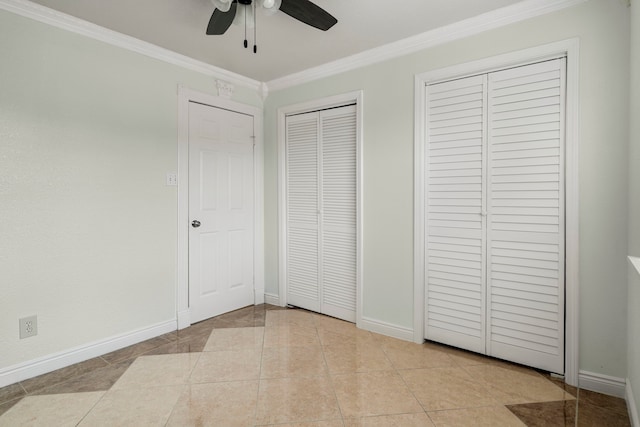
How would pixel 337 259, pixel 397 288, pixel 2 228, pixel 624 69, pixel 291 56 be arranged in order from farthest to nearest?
pixel 337 259, pixel 291 56, pixel 397 288, pixel 2 228, pixel 624 69

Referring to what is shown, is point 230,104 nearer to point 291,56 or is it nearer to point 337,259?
point 291,56

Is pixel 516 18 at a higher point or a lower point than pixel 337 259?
higher

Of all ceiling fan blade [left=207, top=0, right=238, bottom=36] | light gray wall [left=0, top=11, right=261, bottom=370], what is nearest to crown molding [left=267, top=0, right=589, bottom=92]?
light gray wall [left=0, top=11, right=261, bottom=370]

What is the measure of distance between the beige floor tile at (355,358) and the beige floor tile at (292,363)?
8cm

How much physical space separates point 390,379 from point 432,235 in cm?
110

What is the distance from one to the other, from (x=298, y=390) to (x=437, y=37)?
2.65 meters

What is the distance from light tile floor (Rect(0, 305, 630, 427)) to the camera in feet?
5.93

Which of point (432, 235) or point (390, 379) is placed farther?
point (432, 235)

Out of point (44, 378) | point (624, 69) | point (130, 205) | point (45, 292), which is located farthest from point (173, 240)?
point (624, 69)

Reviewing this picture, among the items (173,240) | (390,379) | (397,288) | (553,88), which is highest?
(553,88)

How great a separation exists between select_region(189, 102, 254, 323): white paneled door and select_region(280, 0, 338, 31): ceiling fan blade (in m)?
1.60

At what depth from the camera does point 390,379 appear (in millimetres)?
2199

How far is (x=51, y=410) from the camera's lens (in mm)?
1871

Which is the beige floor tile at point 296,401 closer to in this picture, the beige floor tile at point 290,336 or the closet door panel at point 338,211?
the beige floor tile at point 290,336
